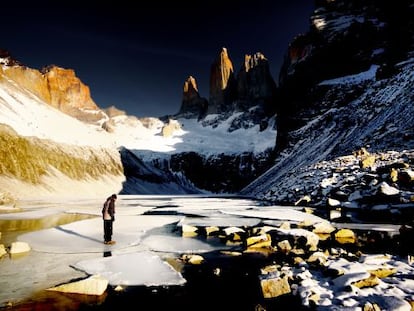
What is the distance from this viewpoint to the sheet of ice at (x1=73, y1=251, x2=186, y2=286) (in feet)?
35.3

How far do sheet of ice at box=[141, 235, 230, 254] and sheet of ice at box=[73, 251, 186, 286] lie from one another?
192cm

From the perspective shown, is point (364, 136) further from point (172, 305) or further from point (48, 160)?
point (48, 160)

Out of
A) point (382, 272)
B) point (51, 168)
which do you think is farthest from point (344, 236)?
point (51, 168)

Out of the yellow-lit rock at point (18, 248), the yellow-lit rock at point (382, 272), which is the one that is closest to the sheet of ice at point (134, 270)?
the yellow-lit rock at point (18, 248)

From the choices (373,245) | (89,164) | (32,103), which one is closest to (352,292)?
(373,245)

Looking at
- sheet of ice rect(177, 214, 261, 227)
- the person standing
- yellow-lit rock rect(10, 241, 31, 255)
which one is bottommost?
sheet of ice rect(177, 214, 261, 227)

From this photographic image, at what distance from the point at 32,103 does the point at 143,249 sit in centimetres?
11427

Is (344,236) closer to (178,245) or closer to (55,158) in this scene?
(178,245)

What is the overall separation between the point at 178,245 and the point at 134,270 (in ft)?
16.3

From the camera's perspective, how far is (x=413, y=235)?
1552 cm

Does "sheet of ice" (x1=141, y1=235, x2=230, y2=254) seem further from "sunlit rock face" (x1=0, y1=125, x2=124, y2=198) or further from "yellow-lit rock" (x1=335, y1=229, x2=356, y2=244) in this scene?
"sunlit rock face" (x1=0, y1=125, x2=124, y2=198)

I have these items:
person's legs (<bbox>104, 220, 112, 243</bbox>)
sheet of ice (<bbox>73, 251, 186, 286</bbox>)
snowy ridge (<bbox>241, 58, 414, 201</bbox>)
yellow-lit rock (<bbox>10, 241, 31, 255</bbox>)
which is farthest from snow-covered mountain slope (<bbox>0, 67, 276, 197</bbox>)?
sheet of ice (<bbox>73, 251, 186, 286</bbox>)

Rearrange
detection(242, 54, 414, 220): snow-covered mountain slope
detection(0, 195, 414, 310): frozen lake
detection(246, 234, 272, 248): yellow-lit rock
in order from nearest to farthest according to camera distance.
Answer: detection(0, 195, 414, 310): frozen lake < detection(246, 234, 272, 248): yellow-lit rock < detection(242, 54, 414, 220): snow-covered mountain slope

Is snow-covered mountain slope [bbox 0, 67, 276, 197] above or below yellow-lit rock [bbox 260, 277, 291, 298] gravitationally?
above
